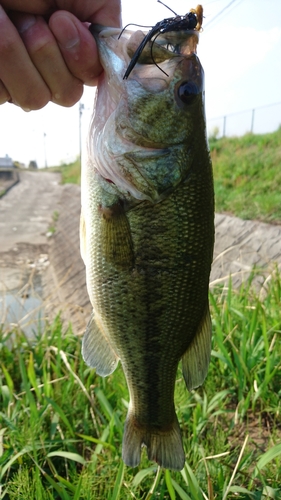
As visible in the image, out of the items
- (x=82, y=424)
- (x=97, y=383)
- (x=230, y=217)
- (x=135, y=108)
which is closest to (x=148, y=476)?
(x=82, y=424)

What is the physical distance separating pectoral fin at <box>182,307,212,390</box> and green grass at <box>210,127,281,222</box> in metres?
6.60

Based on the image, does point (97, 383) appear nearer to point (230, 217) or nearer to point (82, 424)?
point (82, 424)

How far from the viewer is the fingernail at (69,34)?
1554mm

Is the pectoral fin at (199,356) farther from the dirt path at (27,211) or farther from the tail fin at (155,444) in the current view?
the dirt path at (27,211)

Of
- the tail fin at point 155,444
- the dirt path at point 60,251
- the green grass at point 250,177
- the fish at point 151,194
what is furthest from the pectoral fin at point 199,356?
the green grass at point 250,177

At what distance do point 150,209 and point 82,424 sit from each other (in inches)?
84.1

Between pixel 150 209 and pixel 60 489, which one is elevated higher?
pixel 150 209

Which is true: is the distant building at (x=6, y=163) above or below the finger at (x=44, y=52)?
below

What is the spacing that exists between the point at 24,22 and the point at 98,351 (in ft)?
4.44

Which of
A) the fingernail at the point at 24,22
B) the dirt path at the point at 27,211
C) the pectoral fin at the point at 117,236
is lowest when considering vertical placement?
the dirt path at the point at 27,211

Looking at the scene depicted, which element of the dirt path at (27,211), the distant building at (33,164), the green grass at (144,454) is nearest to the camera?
the green grass at (144,454)

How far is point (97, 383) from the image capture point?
356 cm

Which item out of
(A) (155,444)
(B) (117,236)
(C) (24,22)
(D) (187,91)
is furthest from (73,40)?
(A) (155,444)

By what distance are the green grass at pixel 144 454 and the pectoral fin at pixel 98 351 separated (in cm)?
68
